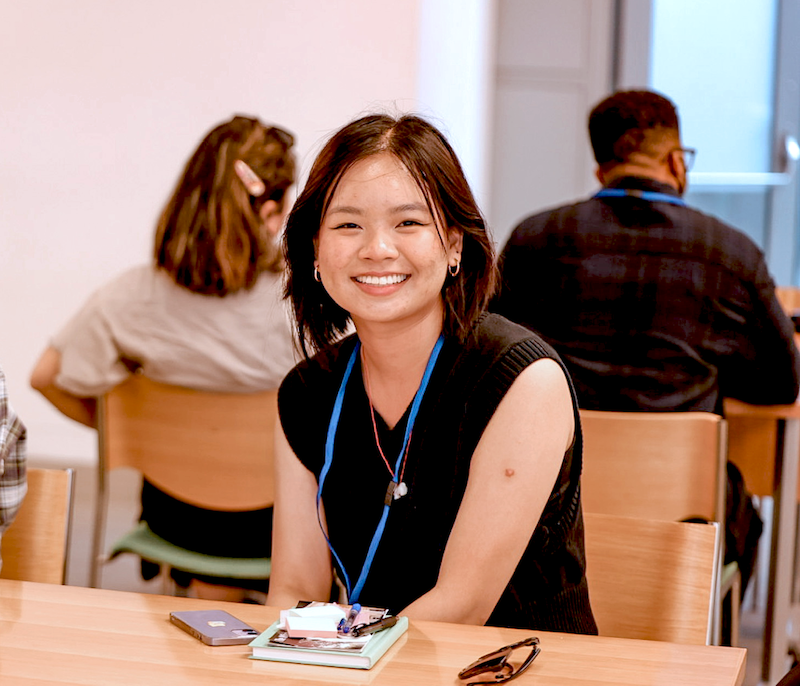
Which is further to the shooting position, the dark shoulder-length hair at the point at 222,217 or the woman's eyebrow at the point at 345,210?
the dark shoulder-length hair at the point at 222,217

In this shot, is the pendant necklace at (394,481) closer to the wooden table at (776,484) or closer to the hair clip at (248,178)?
the hair clip at (248,178)

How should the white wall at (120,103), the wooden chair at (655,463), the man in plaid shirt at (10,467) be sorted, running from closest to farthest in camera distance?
the man in plaid shirt at (10,467) < the wooden chair at (655,463) < the white wall at (120,103)

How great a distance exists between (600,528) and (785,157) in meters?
4.58

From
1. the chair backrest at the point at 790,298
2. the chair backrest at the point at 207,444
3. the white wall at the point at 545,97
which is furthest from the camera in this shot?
the white wall at the point at 545,97

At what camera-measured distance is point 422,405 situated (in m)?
1.50

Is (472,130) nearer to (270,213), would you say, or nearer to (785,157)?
(785,157)

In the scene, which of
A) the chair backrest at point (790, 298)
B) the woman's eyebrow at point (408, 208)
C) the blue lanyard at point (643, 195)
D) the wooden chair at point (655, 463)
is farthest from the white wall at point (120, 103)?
the woman's eyebrow at point (408, 208)

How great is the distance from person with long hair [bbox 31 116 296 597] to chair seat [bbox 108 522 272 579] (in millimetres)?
20

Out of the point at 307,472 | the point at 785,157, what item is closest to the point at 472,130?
the point at 785,157

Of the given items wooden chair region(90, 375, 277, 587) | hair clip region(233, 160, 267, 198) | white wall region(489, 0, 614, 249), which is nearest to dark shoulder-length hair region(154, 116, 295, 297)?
hair clip region(233, 160, 267, 198)

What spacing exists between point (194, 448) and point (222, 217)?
53 cm

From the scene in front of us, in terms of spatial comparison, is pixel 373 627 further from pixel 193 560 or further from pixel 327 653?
pixel 193 560

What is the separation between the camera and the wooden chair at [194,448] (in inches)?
87.0

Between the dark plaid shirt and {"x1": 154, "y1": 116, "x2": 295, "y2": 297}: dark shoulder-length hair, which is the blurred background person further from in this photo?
{"x1": 154, "y1": 116, "x2": 295, "y2": 297}: dark shoulder-length hair
